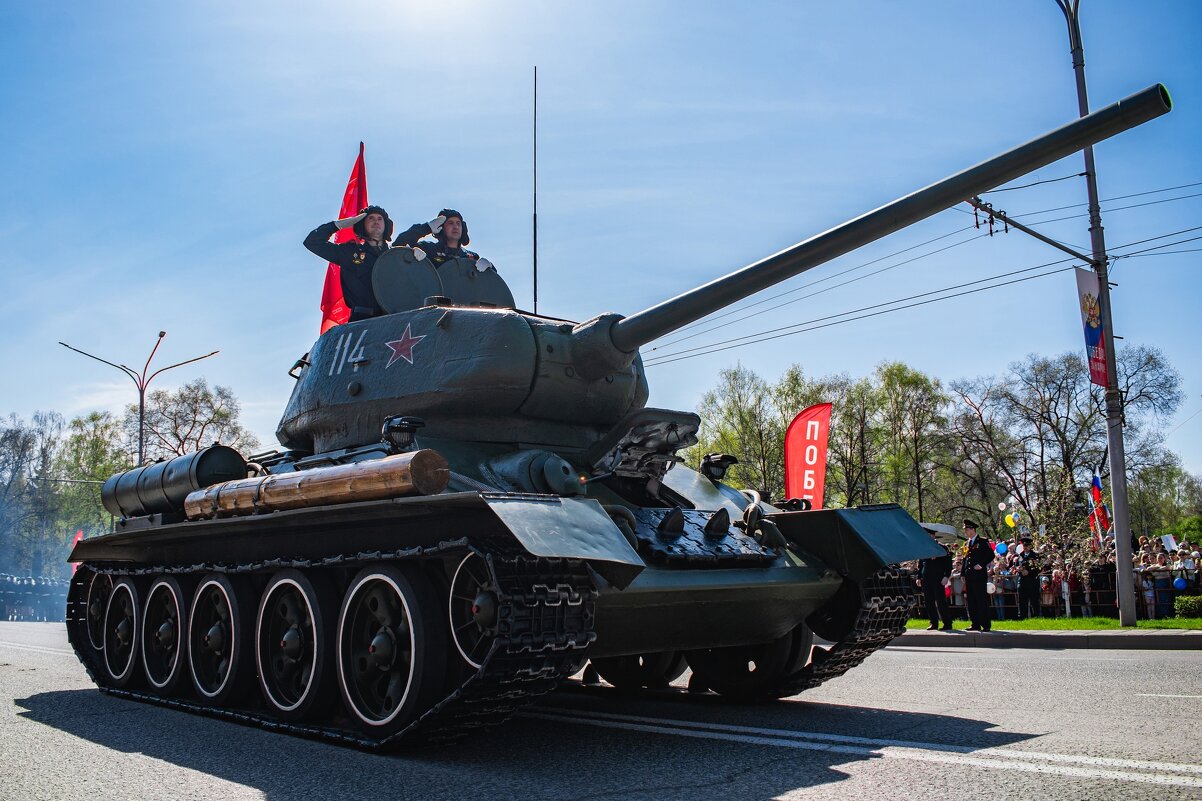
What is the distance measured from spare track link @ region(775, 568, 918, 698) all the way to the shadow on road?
24 centimetres

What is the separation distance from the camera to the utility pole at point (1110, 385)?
1572 cm

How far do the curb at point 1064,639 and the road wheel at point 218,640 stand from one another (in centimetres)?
1033

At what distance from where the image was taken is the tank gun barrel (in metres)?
6.19

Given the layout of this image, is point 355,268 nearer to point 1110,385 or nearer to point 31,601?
point 1110,385

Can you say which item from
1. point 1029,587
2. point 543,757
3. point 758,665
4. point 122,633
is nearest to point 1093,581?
point 1029,587

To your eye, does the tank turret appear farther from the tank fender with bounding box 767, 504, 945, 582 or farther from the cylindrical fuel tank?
the tank fender with bounding box 767, 504, 945, 582

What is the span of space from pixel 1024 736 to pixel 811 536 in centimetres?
235

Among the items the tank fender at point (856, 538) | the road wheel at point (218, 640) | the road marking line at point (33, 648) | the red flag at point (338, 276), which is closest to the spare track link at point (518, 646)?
the road wheel at point (218, 640)

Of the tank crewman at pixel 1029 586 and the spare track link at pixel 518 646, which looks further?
the tank crewman at pixel 1029 586

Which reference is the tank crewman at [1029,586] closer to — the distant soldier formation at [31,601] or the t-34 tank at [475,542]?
the t-34 tank at [475,542]

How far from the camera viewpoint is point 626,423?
26.9 feet

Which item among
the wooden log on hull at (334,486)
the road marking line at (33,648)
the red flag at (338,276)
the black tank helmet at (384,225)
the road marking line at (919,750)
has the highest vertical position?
the red flag at (338,276)

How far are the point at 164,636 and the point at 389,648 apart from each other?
3.58 meters

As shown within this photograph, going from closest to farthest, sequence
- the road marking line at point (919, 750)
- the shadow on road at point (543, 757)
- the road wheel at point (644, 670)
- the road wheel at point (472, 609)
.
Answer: the road marking line at point (919, 750) → the shadow on road at point (543, 757) → the road wheel at point (472, 609) → the road wheel at point (644, 670)
